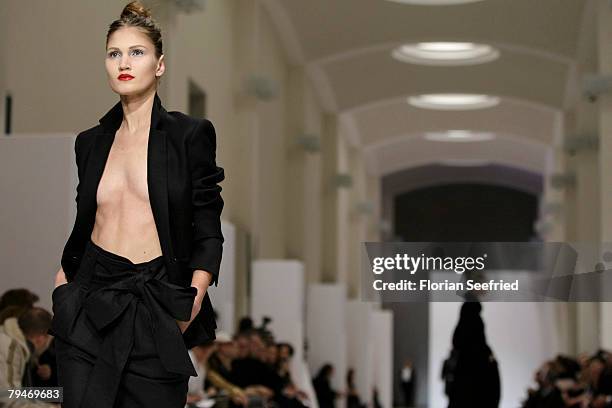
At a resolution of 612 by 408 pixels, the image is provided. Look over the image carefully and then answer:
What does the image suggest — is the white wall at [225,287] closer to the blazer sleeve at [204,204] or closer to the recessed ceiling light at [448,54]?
the blazer sleeve at [204,204]

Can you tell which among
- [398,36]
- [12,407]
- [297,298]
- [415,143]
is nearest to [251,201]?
[297,298]

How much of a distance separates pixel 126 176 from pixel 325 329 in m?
13.4

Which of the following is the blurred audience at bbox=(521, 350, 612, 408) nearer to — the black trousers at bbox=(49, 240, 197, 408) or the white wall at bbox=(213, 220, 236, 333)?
the white wall at bbox=(213, 220, 236, 333)

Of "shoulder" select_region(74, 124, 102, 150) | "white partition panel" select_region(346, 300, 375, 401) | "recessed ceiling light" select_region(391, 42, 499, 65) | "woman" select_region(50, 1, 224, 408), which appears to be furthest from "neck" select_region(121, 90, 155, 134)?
"white partition panel" select_region(346, 300, 375, 401)

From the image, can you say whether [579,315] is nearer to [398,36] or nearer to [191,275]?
[398,36]

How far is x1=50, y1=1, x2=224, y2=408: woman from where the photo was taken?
343 centimetres

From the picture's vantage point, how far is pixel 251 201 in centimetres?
1291

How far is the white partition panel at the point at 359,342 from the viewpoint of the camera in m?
20.3

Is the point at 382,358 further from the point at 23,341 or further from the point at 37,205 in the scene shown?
the point at 37,205

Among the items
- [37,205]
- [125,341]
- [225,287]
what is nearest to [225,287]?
[225,287]

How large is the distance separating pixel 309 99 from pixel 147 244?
47.7ft

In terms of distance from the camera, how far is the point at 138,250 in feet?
11.5

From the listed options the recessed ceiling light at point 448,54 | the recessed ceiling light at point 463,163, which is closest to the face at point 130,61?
the recessed ceiling light at point 448,54
